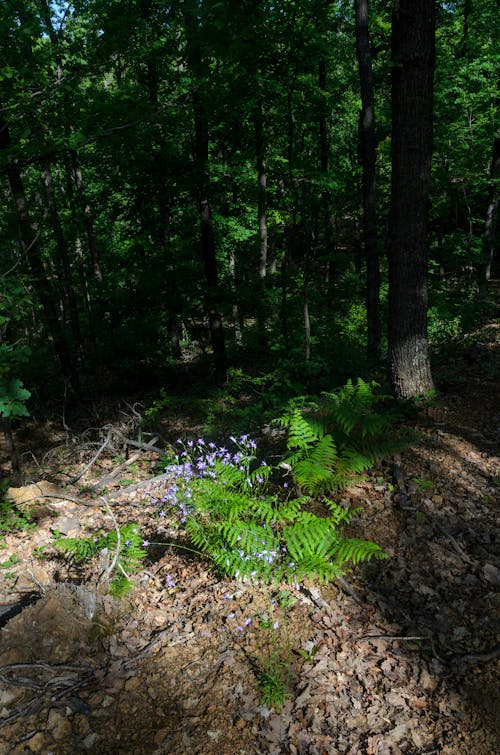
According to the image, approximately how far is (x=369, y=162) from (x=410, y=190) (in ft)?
13.5

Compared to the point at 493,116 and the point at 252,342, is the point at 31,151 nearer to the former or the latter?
the point at 252,342

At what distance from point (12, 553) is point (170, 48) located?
878 cm

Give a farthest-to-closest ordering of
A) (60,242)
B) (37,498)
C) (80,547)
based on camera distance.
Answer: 1. (60,242)
2. (37,498)
3. (80,547)

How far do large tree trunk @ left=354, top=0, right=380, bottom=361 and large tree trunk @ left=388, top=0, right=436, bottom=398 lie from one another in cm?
273

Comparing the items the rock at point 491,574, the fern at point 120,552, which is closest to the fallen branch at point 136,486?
the fern at point 120,552

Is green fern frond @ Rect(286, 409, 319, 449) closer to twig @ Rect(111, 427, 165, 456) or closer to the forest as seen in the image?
the forest

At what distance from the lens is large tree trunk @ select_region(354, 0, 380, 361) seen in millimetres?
8023

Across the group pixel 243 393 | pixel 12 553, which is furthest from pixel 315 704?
pixel 243 393

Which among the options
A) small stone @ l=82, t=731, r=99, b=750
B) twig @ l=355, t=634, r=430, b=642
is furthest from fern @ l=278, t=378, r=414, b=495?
small stone @ l=82, t=731, r=99, b=750

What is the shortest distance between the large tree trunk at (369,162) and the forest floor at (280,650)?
523cm

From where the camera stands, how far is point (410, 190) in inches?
211

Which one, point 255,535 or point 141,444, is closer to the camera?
point 255,535

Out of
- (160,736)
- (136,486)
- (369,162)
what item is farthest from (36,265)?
(160,736)

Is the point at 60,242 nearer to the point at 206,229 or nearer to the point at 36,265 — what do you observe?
the point at 36,265
